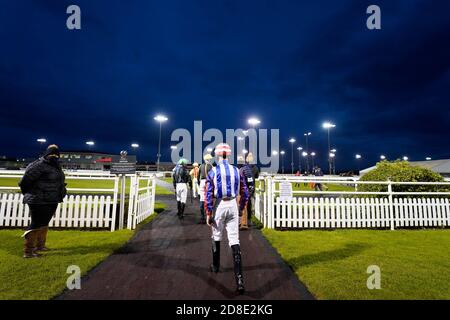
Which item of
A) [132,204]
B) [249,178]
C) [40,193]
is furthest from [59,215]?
[249,178]

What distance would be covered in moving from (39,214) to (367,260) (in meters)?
6.79

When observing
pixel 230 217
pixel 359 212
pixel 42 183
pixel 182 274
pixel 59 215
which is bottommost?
pixel 182 274

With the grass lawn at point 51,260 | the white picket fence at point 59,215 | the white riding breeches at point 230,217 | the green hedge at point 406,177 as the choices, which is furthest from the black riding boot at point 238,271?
the green hedge at point 406,177

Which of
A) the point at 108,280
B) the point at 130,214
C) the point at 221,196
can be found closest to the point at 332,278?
the point at 221,196

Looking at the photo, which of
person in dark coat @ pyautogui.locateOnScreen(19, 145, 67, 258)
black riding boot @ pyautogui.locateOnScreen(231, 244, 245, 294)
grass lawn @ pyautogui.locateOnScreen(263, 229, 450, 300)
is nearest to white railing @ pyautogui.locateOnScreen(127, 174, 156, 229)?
person in dark coat @ pyautogui.locateOnScreen(19, 145, 67, 258)

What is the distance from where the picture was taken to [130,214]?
7.68m

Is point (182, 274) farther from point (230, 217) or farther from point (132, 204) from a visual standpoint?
point (132, 204)

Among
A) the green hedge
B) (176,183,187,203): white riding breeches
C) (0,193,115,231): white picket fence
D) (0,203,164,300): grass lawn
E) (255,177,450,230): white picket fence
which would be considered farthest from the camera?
the green hedge

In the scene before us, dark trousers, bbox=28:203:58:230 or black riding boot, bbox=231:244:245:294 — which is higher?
dark trousers, bbox=28:203:58:230

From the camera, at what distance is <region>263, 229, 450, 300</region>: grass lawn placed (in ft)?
11.8

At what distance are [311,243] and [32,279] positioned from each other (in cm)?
575

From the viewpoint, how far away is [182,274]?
425 cm

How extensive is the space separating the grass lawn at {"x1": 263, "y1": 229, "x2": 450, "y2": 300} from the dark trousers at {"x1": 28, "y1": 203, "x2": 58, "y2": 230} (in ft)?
16.7

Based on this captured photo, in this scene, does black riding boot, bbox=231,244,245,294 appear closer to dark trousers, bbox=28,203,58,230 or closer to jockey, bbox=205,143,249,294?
jockey, bbox=205,143,249,294
